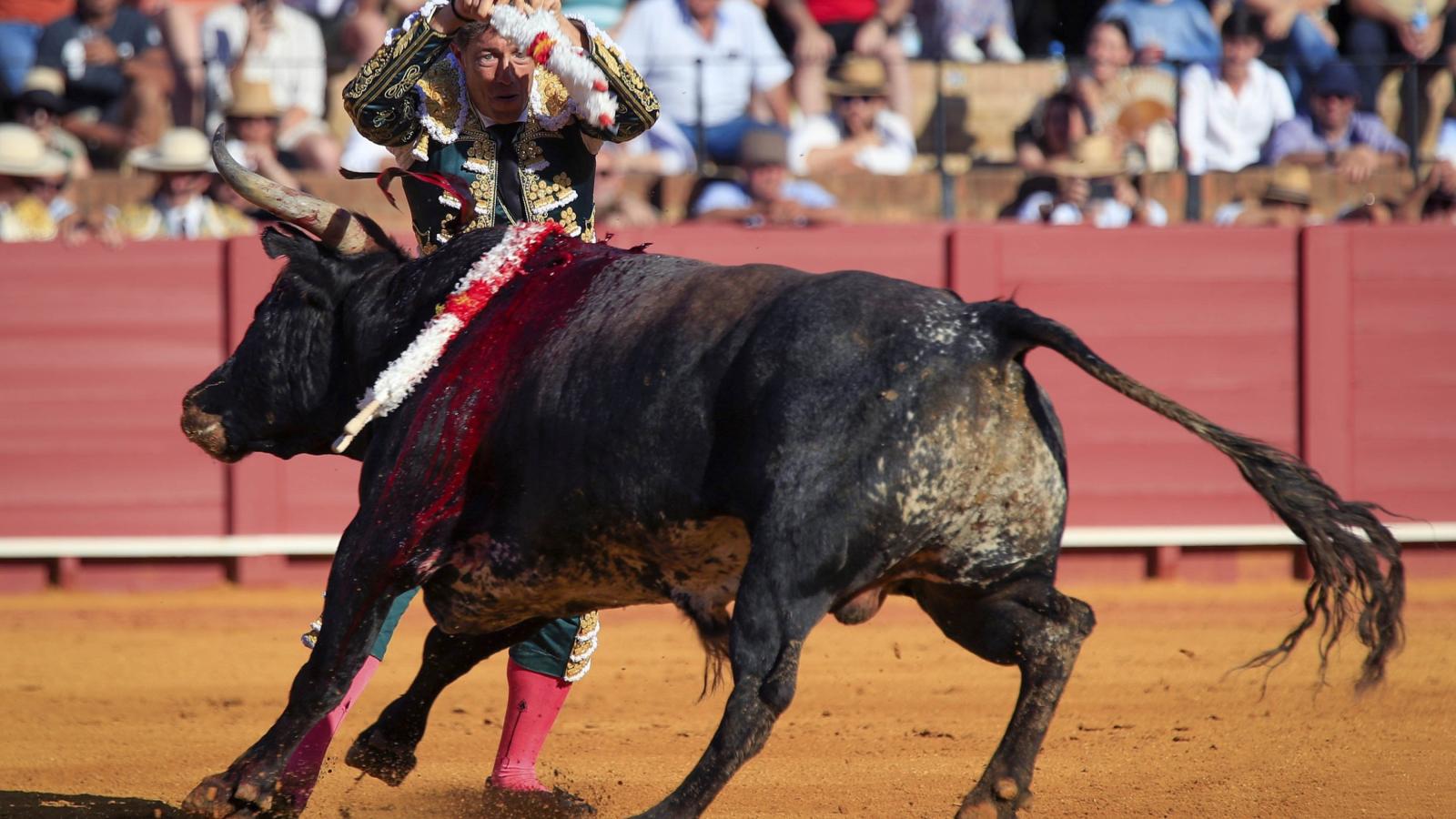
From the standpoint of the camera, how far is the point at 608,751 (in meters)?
3.99

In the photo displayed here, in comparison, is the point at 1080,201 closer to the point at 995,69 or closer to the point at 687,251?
the point at 995,69

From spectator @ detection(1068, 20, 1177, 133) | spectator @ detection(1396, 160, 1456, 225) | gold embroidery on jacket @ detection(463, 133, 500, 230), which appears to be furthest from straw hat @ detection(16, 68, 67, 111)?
spectator @ detection(1396, 160, 1456, 225)

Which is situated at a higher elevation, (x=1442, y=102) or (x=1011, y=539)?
(x=1442, y=102)

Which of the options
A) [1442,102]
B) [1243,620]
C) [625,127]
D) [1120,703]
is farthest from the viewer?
[1442,102]

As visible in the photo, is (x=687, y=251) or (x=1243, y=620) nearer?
(x=1243, y=620)

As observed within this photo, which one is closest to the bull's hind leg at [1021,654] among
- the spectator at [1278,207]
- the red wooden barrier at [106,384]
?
the red wooden barrier at [106,384]

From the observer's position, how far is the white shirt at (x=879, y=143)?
772 centimetres

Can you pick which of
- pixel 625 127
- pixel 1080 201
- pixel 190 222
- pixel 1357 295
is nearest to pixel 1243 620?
pixel 1357 295

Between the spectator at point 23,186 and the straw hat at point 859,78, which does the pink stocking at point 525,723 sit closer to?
the spectator at point 23,186

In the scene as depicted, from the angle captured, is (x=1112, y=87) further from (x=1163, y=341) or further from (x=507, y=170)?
(x=507, y=170)

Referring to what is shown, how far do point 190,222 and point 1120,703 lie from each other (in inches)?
166

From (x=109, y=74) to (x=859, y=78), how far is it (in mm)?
3373

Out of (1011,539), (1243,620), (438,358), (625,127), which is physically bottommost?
(1243,620)


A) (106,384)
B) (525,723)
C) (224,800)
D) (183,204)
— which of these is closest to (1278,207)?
(183,204)
